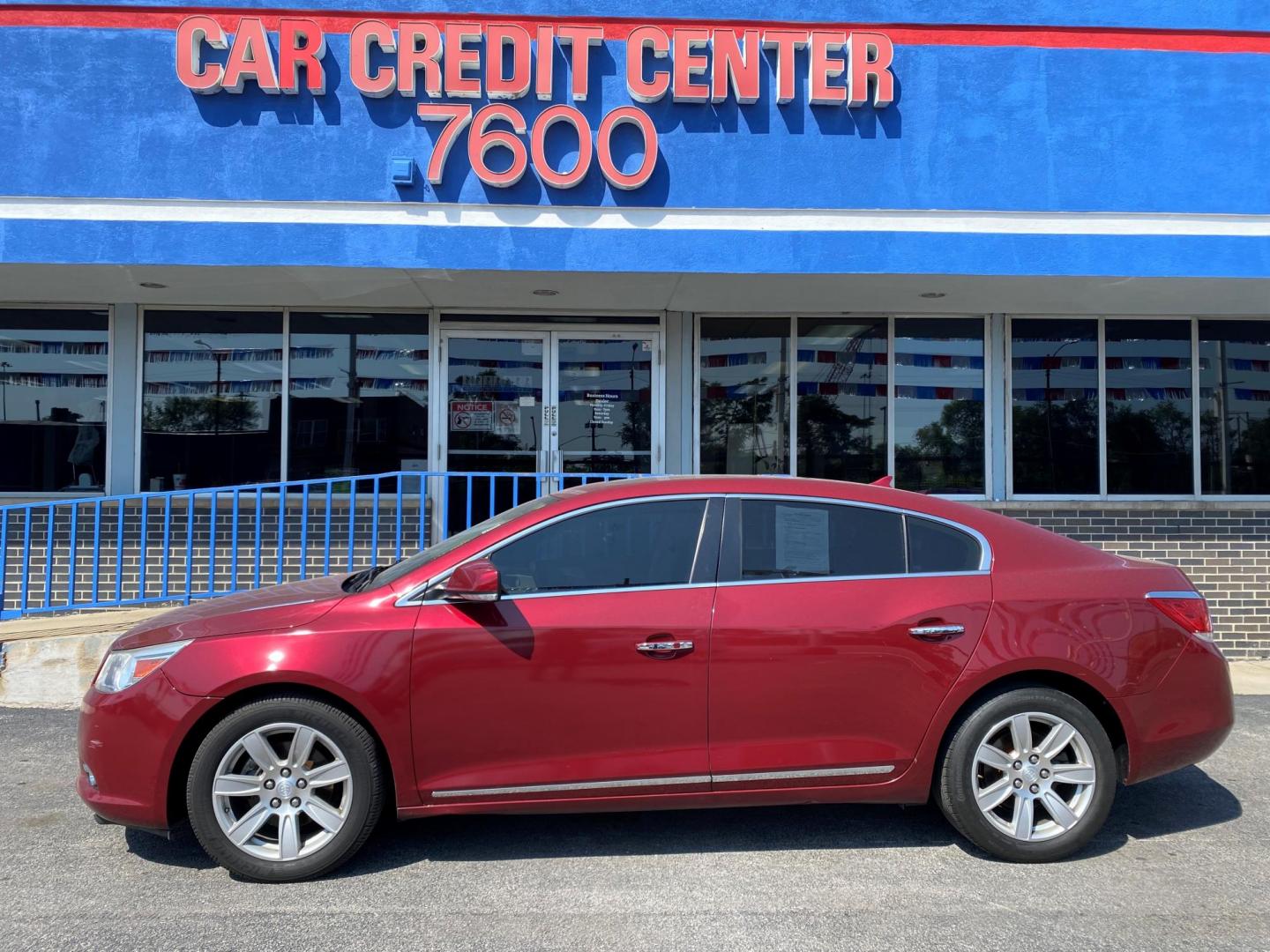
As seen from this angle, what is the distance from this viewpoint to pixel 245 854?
3.89 metres

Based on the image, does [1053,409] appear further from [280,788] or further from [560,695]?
[280,788]

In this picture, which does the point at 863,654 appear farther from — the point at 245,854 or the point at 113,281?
the point at 113,281

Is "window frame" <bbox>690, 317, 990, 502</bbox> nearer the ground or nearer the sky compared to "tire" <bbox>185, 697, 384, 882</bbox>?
nearer the sky

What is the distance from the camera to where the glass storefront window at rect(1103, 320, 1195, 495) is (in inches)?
374

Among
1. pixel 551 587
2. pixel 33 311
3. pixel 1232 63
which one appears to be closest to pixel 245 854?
pixel 551 587

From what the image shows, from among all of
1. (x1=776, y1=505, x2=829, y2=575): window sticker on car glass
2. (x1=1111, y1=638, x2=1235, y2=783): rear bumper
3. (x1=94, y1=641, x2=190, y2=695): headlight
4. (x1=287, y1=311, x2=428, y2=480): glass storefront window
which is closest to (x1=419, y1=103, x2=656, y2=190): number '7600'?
(x1=287, y1=311, x2=428, y2=480): glass storefront window

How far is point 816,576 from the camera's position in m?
4.21

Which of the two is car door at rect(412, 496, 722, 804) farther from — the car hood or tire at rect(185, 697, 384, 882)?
the car hood

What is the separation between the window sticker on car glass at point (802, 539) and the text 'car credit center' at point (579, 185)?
340cm

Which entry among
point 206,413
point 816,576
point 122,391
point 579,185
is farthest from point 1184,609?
point 122,391

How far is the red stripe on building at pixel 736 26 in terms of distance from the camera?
7.95 m

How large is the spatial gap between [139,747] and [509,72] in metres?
6.02

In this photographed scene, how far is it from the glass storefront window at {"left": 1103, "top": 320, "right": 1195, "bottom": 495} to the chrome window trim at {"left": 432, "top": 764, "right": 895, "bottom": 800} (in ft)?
21.7

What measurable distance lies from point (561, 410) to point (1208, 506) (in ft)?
19.4
